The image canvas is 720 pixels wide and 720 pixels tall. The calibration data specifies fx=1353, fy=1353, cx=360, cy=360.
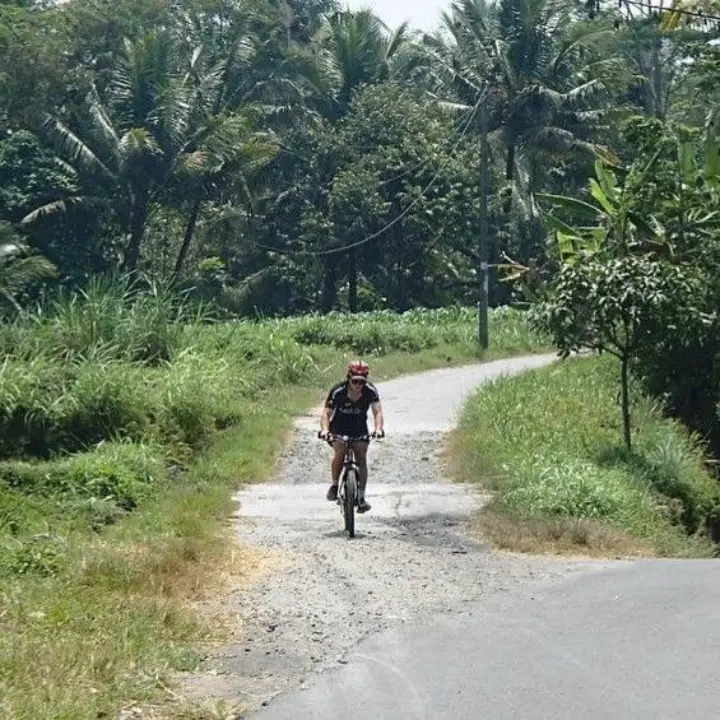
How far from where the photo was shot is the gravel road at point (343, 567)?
8.08 m

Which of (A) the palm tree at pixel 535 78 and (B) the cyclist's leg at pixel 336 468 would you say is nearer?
(B) the cyclist's leg at pixel 336 468

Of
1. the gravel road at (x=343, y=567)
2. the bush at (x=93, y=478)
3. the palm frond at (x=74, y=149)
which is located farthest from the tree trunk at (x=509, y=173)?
the bush at (x=93, y=478)

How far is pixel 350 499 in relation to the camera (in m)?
13.2

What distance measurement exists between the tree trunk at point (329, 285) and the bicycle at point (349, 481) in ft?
103

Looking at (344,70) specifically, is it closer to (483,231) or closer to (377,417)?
(483,231)

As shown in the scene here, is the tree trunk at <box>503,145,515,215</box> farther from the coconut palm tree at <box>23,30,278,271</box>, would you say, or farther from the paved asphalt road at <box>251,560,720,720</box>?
the paved asphalt road at <box>251,560,720,720</box>

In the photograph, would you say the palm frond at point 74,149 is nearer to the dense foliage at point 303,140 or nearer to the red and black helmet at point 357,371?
the dense foliage at point 303,140

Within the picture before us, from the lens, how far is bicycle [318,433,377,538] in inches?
521

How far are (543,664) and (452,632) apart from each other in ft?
3.48

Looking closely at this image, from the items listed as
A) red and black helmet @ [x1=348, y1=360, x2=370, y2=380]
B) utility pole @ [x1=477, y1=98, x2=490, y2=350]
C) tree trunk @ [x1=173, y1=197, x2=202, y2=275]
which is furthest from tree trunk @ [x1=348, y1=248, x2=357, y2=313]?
red and black helmet @ [x1=348, y1=360, x2=370, y2=380]

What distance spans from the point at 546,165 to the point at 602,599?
38.0 meters

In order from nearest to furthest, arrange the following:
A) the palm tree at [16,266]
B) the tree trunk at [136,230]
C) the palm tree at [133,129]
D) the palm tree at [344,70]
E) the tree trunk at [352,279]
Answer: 1. the palm tree at [16,266]
2. the palm tree at [133,129]
3. the tree trunk at [136,230]
4. the tree trunk at [352,279]
5. the palm tree at [344,70]

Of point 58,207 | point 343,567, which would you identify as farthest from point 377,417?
point 58,207

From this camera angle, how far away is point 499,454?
18125mm
